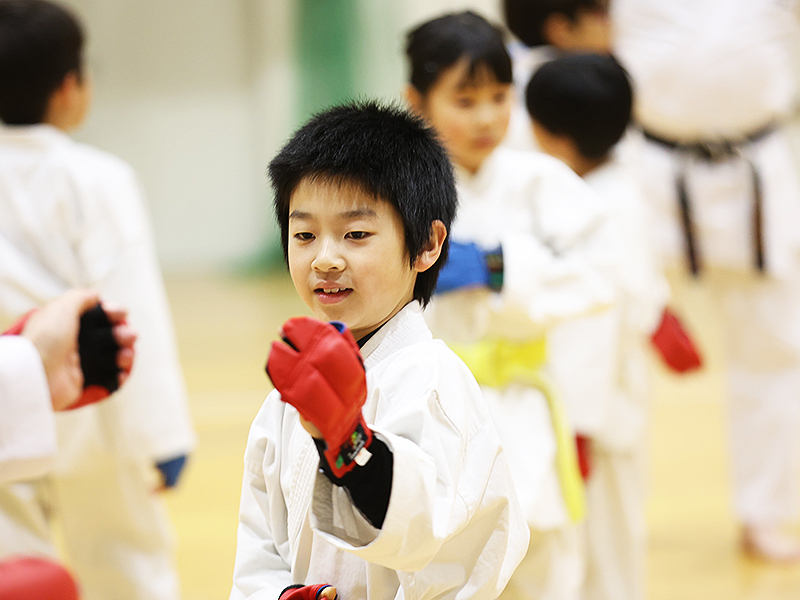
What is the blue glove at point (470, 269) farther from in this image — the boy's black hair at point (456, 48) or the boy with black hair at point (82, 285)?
the boy with black hair at point (82, 285)

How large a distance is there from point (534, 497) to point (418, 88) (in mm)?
865

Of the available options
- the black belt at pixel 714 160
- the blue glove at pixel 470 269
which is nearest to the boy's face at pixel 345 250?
the blue glove at pixel 470 269

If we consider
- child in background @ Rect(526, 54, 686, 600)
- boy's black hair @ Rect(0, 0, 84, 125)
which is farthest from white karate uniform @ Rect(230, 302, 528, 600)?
boy's black hair @ Rect(0, 0, 84, 125)

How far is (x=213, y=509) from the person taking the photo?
355cm

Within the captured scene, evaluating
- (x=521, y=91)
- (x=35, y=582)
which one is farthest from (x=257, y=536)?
(x=521, y=91)

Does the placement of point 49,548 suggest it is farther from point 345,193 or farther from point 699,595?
point 699,595

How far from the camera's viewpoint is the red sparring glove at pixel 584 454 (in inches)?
94.4

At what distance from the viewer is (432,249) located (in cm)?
125

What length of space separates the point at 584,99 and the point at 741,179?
3.60 feet

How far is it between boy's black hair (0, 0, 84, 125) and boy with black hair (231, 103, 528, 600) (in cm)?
124

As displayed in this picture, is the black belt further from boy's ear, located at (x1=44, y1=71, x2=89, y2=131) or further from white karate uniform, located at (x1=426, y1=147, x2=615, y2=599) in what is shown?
boy's ear, located at (x1=44, y1=71, x2=89, y2=131)

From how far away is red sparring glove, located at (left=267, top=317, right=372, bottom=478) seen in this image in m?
0.96

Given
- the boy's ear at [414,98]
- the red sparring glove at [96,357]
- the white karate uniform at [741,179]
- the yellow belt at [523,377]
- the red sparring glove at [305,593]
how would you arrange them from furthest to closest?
the white karate uniform at [741,179] → the boy's ear at [414,98] → the yellow belt at [523,377] → the red sparring glove at [96,357] → the red sparring glove at [305,593]

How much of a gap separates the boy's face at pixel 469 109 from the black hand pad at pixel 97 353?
0.76 meters
